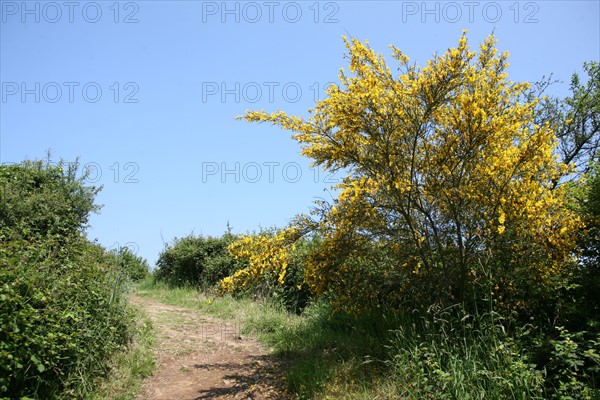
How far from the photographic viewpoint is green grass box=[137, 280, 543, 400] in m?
3.88

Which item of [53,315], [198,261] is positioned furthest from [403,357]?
[198,261]

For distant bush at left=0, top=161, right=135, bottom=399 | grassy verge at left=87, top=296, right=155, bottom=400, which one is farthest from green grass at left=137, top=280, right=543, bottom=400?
distant bush at left=0, top=161, right=135, bottom=399

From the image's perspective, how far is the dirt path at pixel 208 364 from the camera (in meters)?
5.35

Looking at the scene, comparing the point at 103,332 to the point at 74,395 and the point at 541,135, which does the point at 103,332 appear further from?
the point at 541,135

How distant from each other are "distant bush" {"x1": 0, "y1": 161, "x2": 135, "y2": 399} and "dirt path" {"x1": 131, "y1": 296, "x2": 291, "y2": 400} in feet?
2.45

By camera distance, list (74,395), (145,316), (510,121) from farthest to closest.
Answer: (145,316) < (510,121) < (74,395)

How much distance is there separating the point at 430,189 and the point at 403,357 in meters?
1.96

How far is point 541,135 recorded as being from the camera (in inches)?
190

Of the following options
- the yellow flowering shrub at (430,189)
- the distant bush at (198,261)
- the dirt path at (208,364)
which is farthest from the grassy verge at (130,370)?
the distant bush at (198,261)

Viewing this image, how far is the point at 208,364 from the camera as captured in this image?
6.33 metres

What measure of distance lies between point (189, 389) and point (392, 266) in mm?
2998

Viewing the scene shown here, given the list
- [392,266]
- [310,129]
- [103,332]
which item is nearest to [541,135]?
[392,266]

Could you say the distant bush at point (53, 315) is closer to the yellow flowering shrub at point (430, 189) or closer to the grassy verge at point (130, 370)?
the grassy verge at point (130, 370)

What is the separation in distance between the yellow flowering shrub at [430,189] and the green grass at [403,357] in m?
0.49
